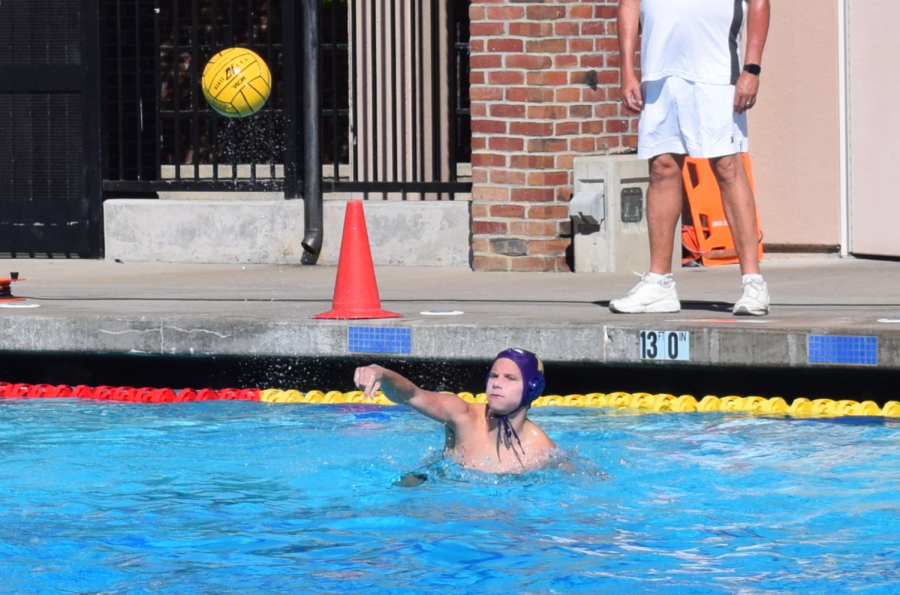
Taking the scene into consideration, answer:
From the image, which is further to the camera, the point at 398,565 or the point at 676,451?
the point at 676,451

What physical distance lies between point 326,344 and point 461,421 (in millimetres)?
1969

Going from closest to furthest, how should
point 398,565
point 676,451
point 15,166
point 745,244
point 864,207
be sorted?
point 398,565 < point 676,451 < point 745,244 < point 864,207 < point 15,166

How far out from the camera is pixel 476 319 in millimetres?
7836

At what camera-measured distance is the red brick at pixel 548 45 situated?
1068 centimetres

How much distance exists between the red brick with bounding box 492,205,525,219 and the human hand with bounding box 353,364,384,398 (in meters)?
5.70

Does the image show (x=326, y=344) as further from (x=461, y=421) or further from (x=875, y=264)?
(x=875, y=264)

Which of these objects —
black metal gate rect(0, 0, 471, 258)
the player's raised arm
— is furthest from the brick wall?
the player's raised arm

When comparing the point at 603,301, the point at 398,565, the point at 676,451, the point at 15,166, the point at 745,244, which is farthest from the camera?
the point at 15,166

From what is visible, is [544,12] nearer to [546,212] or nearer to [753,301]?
[546,212]

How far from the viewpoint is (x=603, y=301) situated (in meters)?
8.74

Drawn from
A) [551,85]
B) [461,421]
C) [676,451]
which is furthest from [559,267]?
[461,421]

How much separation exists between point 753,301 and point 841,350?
0.80 m

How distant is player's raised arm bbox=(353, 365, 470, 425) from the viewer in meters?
5.17

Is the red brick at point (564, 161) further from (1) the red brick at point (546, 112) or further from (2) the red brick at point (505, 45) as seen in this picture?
(2) the red brick at point (505, 45)
